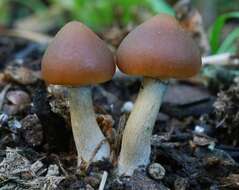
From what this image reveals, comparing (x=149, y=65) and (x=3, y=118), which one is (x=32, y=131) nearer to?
(x=3, y=118)

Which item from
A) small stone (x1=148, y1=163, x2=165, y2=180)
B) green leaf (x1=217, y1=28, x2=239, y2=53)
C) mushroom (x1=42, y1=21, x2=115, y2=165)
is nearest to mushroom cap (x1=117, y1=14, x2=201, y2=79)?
mushroom (x1=42, y1=21, x2=115, y2=165)

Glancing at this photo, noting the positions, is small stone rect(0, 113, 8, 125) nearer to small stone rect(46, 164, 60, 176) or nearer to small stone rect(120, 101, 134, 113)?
small stone rect(46, 164, 60, 176)

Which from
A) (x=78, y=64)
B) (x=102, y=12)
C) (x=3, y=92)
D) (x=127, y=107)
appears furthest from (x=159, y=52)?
(x=102, y=12)

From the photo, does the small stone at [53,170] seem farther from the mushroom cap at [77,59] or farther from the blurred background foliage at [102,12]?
the blurred background foliage at [102,12]

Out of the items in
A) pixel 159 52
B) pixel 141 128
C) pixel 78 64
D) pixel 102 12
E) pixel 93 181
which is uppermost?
pixel 102 12

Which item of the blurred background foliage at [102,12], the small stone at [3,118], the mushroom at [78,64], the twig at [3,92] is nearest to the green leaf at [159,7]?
the blurred background foliage at [102,12]
